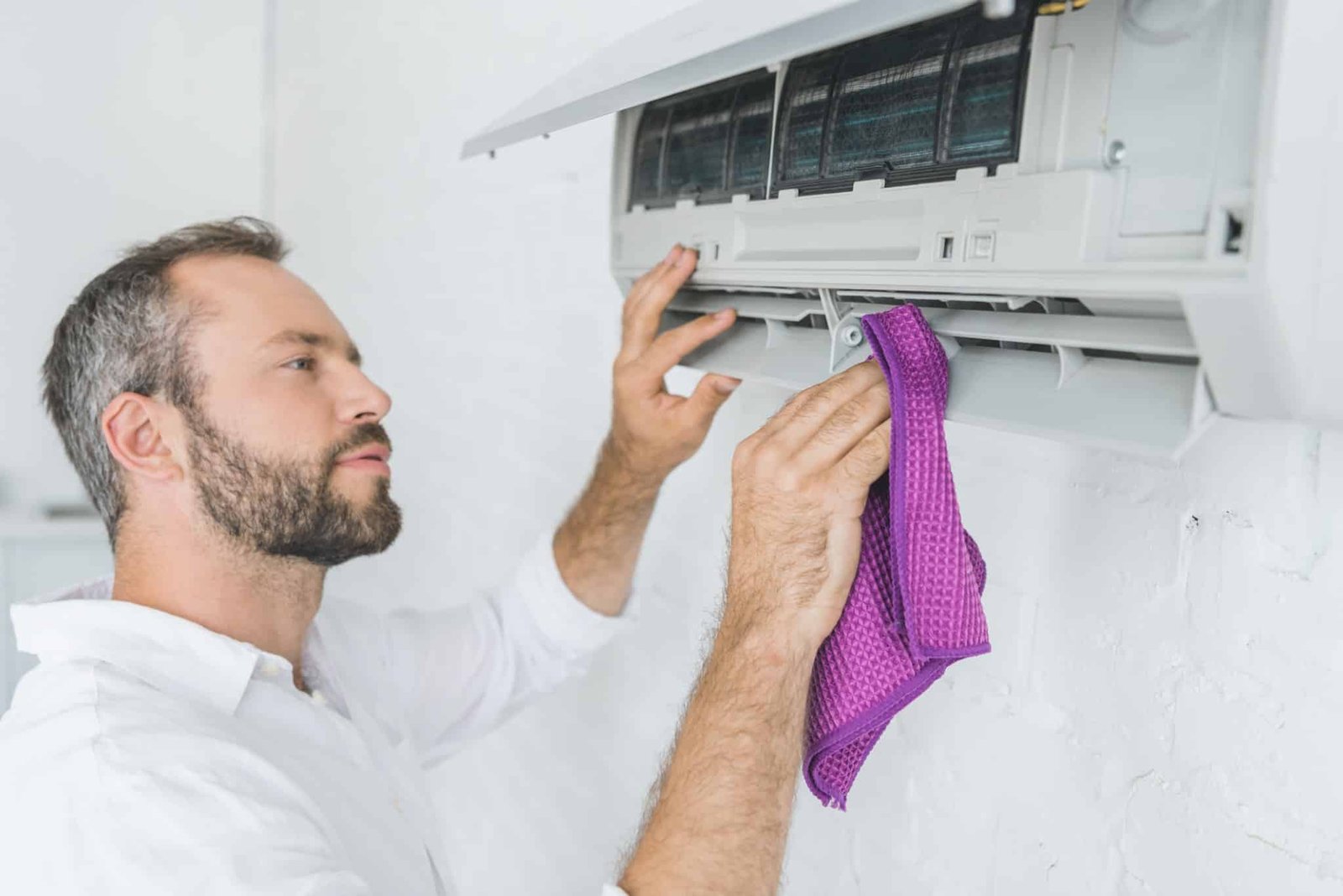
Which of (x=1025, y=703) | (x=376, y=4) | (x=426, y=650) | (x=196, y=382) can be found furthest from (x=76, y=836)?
(x=376, y=4)

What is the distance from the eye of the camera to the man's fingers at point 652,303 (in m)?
1.01

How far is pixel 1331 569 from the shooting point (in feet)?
2.48

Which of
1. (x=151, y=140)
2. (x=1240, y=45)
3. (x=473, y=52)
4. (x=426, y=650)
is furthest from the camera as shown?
(x=151, y=140)

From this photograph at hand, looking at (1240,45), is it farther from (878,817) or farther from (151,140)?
(151,140)

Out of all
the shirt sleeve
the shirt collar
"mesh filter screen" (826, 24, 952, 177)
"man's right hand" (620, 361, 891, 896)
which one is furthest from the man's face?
"mesh filter screen" (826, 24, 952, 177)

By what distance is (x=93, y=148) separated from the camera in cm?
331

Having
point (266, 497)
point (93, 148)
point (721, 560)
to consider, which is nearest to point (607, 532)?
point (721, 560)

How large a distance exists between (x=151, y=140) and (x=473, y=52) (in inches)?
77.1

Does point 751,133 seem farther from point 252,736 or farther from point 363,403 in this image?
point 252,736

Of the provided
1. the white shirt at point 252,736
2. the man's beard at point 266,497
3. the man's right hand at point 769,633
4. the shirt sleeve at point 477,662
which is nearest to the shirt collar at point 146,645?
the white shirt at point 252,736

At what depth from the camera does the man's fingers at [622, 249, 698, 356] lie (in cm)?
101

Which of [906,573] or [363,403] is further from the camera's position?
[363,403]

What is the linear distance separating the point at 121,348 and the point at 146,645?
0.37 m

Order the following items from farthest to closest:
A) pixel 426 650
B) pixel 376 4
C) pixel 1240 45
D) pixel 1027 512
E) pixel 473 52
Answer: pixel 376 4 → pixel 473 52 → pixel 426 650 → pixel 1027 512 → pixel 1240 45
